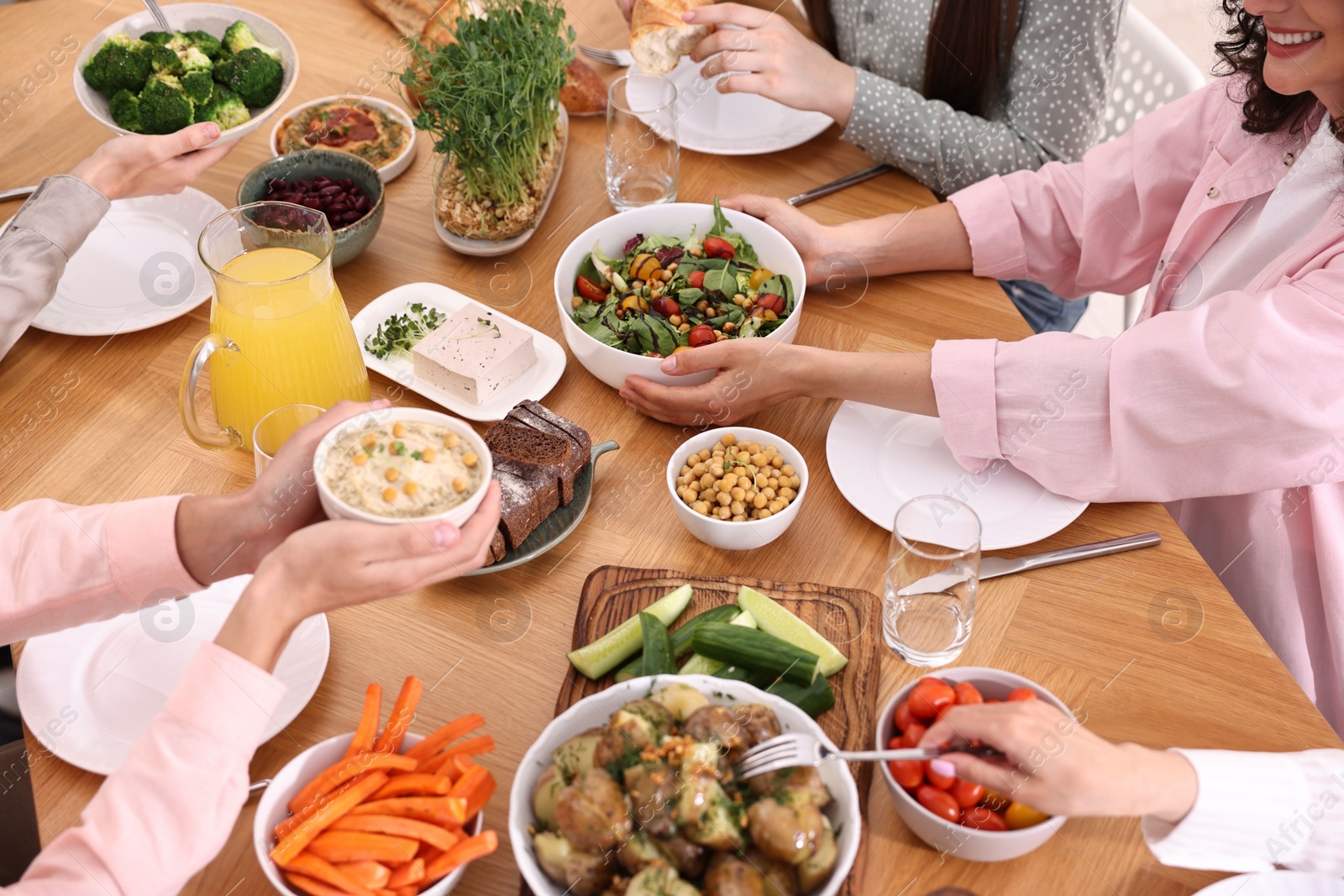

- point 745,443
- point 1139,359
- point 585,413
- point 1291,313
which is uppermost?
point 1291,313

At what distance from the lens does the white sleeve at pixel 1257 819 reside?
3.56 ft

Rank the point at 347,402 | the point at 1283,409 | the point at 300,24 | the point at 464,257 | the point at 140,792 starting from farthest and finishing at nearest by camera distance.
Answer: the point at 300,24
the point at 464,257
the point at 1283,409
the point at 347,402
the point at 140,792

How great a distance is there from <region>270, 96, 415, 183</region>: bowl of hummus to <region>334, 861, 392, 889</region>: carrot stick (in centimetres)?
134

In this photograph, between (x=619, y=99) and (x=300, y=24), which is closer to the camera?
(x=619, y=99)

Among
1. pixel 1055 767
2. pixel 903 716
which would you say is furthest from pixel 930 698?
pixel 1055 767

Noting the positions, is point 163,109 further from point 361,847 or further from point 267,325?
point 361,847

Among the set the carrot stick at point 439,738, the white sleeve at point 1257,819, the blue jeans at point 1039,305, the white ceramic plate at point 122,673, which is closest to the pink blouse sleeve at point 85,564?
the white ceramic plate at point 122,673

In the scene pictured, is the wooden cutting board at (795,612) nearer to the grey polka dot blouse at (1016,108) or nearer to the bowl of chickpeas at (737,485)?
the bowl of chickpeas at (737,485)

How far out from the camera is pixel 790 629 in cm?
127

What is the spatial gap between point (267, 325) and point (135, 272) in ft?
2.00

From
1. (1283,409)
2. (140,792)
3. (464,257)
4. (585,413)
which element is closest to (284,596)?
(140,792)

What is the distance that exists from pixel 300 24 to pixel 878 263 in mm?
1465

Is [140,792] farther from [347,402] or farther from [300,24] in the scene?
[300,24]

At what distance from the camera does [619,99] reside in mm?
1901
